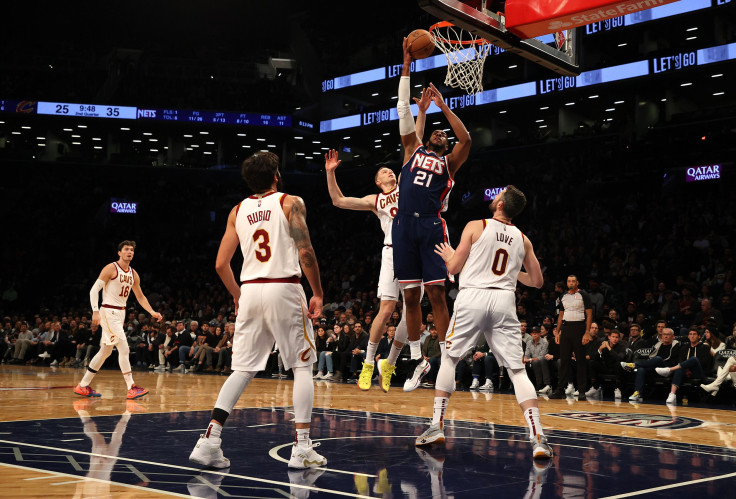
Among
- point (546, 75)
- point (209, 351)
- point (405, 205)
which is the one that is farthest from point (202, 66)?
point (405, 205)

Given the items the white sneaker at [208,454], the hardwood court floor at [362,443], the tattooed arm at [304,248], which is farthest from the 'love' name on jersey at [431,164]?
the white sneaker at [208,454]

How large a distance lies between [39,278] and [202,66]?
50.3ft

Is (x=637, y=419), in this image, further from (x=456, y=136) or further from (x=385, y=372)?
(x=456, y=136)

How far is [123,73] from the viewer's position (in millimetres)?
38406

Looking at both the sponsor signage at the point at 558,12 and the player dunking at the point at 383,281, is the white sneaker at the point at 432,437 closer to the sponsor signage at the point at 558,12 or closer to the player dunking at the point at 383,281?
the player dunking at the point at 383,281

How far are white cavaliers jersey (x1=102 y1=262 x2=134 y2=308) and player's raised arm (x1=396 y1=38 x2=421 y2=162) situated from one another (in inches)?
227

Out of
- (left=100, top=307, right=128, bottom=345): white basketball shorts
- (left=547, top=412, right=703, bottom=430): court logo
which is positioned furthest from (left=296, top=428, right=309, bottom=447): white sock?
(left=100, top=307, right=128, bottom=345): white basketball shorts

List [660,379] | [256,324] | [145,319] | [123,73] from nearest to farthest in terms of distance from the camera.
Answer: [256,324]
[660,379]
[145,319]
[123,73]

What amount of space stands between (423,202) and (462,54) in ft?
10.1

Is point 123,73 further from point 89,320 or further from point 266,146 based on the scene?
point 89,320

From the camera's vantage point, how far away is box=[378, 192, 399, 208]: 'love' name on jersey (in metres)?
7.68

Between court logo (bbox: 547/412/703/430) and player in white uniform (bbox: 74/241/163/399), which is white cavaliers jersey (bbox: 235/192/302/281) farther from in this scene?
player in white uniform (bbox: 74/241/163/399)

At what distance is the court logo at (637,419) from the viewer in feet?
26.5

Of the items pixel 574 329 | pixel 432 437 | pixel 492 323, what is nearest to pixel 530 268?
pixel 492 323
